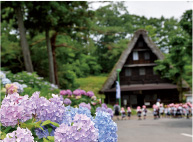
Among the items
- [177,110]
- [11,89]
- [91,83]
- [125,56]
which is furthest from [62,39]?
[11,89]

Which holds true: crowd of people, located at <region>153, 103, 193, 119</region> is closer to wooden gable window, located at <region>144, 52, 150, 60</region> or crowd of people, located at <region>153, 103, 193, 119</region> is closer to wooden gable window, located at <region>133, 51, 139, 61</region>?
wooden gable window, located at <region>133, 51, 139, 61</region>

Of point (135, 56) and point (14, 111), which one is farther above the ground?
point (135, 56)

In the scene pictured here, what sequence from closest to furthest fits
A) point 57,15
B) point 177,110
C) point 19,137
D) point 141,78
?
point 19,137 → point 57,15 → point 177,110 → point 141,78

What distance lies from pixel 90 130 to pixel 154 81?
101 ft

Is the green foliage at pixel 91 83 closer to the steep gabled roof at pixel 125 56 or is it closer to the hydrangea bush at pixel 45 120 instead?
the steep gabled roof at pixel 125 56

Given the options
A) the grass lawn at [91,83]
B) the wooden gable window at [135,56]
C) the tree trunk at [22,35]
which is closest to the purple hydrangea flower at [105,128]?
the tree trunk at [22,35]

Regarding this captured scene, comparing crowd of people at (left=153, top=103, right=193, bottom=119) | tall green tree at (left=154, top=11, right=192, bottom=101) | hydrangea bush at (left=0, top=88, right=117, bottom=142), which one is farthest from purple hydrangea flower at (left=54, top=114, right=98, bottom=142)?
crowd of people at (left=153, top=103, right=193, bottom=119)

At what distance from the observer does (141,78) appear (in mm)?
32156

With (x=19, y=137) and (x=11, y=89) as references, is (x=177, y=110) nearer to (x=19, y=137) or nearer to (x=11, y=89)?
(x=11, y=89)

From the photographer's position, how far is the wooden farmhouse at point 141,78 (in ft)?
103

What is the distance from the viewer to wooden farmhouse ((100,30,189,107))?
103ft

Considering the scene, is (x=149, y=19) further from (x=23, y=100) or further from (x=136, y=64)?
(x=23, y=100)

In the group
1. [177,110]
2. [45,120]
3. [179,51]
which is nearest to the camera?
[45,120]

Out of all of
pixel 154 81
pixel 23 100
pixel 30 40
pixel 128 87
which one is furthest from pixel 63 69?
pixel 23 100
